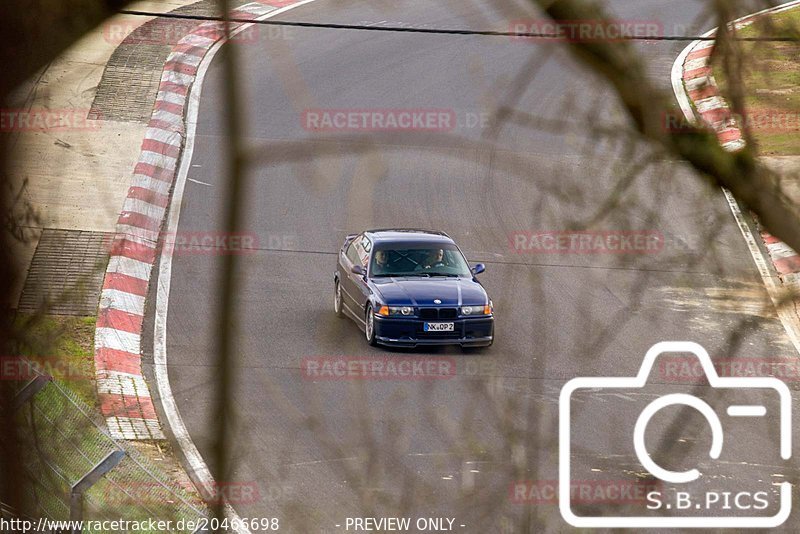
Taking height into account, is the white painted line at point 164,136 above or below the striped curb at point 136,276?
above

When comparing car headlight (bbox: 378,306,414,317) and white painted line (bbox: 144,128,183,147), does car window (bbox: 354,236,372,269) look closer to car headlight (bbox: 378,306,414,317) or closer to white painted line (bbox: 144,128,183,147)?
car headlight (bbox: 378,306,414,317)

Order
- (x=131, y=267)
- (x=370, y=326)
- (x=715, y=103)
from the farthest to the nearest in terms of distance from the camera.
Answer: (x=131, y=267), (x=370, y=326), (x=715, y=103)

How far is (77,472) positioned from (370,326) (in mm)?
8543

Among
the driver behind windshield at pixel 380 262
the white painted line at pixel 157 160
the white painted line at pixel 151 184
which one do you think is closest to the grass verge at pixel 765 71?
the driver behind windshield at pixel 380 262

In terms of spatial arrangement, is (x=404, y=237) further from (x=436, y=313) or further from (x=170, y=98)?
(x=170, y=98)

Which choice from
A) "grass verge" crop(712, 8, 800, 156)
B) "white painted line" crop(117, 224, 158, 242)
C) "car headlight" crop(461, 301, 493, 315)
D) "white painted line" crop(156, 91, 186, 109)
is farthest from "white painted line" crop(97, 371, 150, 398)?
"white painted line" crop(156, 91, 186, 109)

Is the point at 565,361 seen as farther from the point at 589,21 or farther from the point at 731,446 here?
the point at 589,21

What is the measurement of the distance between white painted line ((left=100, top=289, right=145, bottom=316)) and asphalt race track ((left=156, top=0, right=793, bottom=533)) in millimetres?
508

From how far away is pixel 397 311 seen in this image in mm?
14016

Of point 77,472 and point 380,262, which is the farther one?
point 380,262

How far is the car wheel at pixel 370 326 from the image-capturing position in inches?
558

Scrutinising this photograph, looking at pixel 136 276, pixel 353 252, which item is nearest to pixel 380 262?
pixel 353 252

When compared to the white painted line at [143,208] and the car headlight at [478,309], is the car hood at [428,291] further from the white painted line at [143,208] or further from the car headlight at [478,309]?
the white painted line at [143,208]

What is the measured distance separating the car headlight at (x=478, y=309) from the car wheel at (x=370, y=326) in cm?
111
